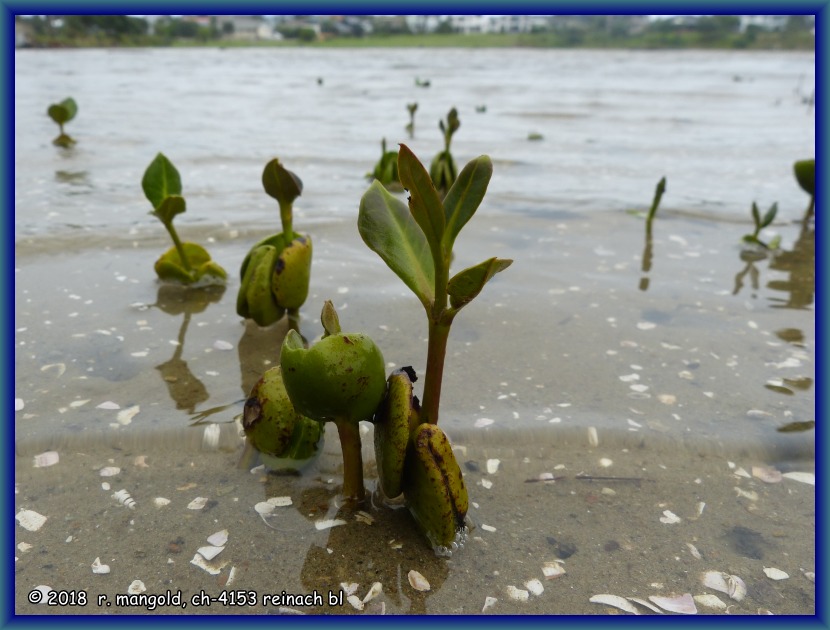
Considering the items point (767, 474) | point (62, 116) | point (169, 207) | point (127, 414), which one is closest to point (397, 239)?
point (127, 414)

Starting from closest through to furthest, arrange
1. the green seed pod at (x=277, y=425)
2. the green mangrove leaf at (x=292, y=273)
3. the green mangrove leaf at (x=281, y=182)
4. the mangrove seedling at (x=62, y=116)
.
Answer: the green seed pod at (x=277, y=425)
the green mangrove leaf at (x=281, y=182)
the green mangrove leaf at (x=292, y=273)
the mangrove seedling at (x=62, y=116)

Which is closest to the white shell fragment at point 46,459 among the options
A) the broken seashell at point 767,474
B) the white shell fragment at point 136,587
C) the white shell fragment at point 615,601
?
the white shell fragment at point 136,587

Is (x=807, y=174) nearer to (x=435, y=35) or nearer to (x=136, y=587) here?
(x=136, y=587)

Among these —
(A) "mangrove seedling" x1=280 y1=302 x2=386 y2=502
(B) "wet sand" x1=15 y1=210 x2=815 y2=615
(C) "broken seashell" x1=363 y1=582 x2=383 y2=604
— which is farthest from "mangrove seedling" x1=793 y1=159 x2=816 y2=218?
(C) "broken seashell" x1=363 y1=582 x2=383 y2=604

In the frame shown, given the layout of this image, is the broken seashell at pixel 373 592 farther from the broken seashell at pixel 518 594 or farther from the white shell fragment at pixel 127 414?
the white shell fragment at pixel 127 414

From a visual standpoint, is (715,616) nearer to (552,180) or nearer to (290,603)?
(290,603)

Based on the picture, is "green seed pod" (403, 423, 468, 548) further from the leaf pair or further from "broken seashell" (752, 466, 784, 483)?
"broken seashell" (752, 466, 784, 483)
